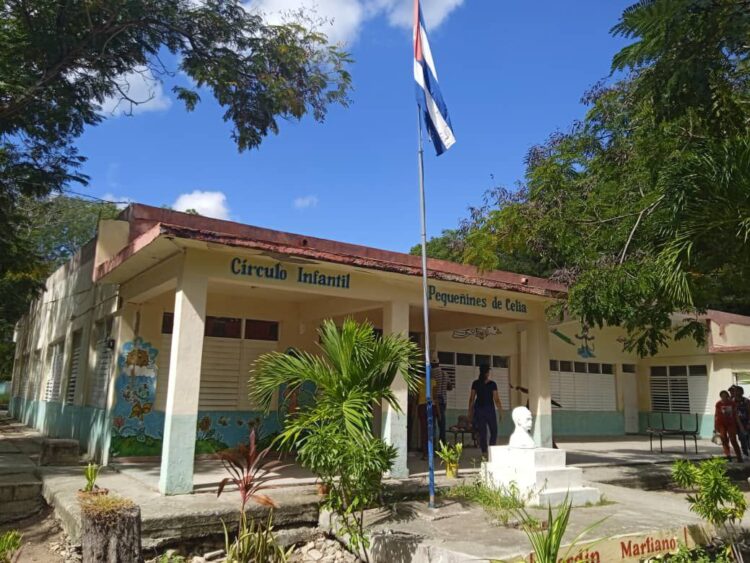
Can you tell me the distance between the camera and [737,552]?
5.65 m

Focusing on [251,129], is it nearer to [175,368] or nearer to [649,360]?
[175,368]

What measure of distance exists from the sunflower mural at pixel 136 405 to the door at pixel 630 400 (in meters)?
15.1

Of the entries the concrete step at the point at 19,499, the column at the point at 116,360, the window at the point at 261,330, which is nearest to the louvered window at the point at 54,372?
the column at the point at 116,360

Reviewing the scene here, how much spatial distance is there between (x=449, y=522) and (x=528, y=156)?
1117 centimetres

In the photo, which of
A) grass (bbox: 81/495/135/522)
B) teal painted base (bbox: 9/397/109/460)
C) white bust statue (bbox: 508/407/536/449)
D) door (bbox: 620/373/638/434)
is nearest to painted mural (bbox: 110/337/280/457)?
teal painted base (bbox: 9/397/109/460)

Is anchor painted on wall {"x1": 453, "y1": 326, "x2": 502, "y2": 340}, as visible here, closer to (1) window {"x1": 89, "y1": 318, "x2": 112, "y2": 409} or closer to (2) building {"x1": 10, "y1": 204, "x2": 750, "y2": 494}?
(2) building {"x1": 10, "y1": 204, "x2": 750, "y2": 494}

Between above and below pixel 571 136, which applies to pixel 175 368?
below

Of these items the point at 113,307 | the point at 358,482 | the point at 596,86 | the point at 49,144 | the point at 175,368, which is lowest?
the point at 358,482

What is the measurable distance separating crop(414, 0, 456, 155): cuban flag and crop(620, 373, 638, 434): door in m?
14.7

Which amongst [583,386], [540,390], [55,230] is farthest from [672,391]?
[55,230]

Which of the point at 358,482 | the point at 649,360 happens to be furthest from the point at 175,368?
the point at 649,360

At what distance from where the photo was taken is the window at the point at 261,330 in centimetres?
1077

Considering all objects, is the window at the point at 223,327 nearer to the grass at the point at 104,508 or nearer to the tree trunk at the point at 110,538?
the grass at the point at 104,508

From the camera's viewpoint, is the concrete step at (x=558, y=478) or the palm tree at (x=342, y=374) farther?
the concrete step at (x=558, y=478)
